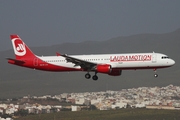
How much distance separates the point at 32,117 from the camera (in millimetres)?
109312

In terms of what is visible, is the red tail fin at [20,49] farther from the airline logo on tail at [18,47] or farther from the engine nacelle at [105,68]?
the engine nacelle at [105,68]

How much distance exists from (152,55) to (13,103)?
258 ft

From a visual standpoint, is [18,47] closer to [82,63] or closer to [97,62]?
[82,63]

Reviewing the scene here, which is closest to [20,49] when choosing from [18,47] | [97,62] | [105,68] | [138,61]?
[18,47]

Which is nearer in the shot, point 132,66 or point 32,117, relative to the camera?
point 132,66

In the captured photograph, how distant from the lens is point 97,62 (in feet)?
225

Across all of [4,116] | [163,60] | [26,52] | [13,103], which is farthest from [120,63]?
[13,103]

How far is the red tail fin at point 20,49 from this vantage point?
73.9m

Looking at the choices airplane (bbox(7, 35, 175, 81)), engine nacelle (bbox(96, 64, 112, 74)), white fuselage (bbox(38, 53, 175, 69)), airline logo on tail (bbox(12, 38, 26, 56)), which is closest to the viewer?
white fuselage (bbox(38, 53, 175, 69))

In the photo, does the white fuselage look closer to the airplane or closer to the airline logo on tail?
the airplane

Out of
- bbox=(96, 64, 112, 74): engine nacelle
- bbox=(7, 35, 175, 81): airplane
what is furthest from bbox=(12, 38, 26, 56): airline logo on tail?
bbox=(96, 64, 112, 74): engine nacelle

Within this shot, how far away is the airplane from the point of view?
6625 cm

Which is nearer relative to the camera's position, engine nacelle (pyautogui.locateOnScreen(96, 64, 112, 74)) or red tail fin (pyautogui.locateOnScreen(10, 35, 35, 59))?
engine nacelle (pyautogui.locateOnScreen(96, 64, 112, 74))

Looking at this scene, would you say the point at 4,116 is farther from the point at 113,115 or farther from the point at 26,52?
the point at 26,52
